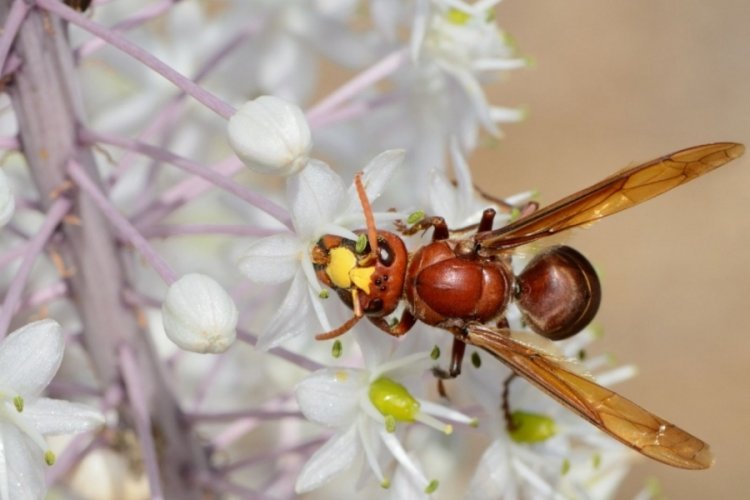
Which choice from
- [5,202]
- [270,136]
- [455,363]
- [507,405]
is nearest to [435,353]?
[455,363]

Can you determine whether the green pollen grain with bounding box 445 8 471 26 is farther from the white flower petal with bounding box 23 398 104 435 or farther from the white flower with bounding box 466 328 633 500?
the white flower petal with bounding box 23 398 104 435

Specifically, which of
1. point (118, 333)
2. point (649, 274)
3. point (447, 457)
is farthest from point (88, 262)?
point (649, 274)

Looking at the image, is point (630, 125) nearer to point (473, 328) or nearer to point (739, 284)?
point (739, 284)

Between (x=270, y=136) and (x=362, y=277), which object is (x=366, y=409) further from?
(x=270, y=136)

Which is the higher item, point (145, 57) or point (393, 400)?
point (145, 57)

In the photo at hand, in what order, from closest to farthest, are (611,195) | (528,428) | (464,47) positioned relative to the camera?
(611,195)
(528,428)
(464,47)
